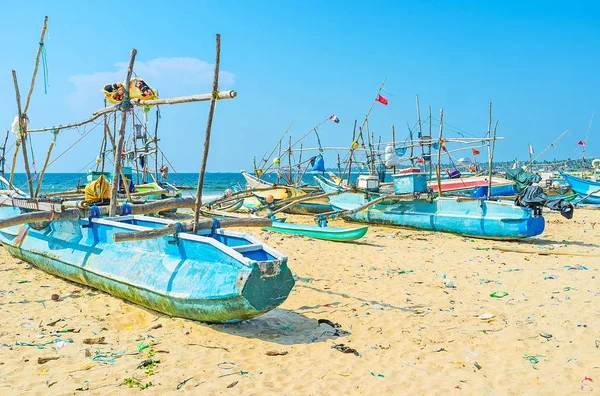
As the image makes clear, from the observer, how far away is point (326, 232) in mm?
11633

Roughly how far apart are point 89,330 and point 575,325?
572 cm

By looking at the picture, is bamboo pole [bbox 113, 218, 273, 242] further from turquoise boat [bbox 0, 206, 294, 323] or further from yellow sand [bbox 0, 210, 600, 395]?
yellow sand [bbox 0, 210, 600, 395]

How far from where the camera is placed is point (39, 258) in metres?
7.91

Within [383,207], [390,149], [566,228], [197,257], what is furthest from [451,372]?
[390,149]

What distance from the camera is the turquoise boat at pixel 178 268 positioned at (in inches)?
193

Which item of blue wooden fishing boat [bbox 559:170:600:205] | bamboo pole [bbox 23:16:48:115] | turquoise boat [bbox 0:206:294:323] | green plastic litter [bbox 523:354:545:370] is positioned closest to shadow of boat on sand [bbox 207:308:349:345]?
turquoise boat [bbox 0:206:294:323]

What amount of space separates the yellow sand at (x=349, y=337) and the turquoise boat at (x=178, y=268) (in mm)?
286

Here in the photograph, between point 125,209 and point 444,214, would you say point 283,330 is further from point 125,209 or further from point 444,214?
point 444,214

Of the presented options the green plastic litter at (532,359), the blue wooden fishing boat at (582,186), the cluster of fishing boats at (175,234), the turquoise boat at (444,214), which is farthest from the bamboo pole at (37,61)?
the blue wooden fishing boat at (582,186)

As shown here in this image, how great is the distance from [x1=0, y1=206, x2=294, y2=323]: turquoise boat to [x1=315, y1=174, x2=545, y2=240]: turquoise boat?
7.63 metres

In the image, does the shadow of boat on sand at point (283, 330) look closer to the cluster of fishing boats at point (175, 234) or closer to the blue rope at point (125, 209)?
the cluster of fishing boats at point (175, 234)

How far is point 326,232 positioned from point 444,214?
388 centimetres

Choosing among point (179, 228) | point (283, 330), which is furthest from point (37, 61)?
point (283, 330)

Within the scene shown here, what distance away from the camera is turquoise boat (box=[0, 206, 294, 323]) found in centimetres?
489
